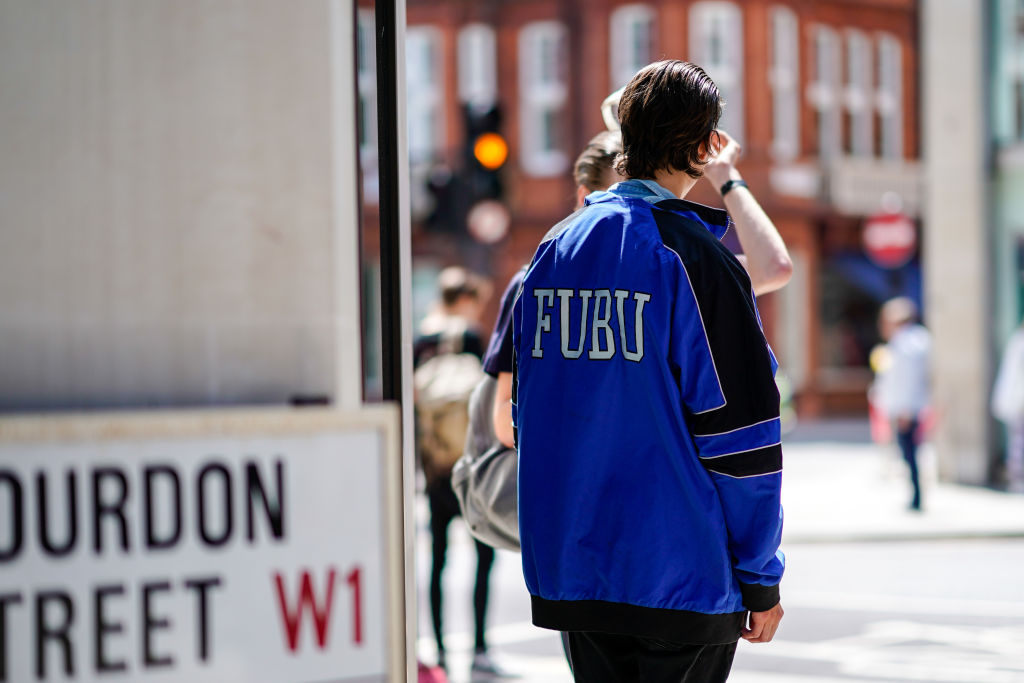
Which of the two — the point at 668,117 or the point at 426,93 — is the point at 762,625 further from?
the point at 426,93

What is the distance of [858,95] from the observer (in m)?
27.5

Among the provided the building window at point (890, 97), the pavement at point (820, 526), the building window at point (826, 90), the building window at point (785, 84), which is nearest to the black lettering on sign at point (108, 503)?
the pavement at point (820, 526)

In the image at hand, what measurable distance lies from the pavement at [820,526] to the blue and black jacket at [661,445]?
363 cm

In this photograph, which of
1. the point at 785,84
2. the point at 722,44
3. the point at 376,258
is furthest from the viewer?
the point at 785,84

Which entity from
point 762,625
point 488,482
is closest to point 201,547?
point 762,625

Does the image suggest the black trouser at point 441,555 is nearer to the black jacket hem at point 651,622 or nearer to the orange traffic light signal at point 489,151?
the black jacket hem at point 651,622

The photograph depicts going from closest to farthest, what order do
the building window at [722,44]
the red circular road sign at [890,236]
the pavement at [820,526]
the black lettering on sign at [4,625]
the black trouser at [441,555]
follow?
the black lettering on sign at [4,625], the black trouser at [441,555], the pavement at [820,526], the red circular road sign at [890,236], the building window at [722,44]

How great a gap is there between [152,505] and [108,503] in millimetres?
58

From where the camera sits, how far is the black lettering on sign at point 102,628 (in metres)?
1.70

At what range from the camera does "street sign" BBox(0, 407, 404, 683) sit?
168 centimetres

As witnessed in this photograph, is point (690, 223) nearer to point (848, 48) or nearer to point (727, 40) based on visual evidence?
point (727, 40)

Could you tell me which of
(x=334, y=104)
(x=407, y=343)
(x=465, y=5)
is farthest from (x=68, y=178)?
(x=465, y=5)

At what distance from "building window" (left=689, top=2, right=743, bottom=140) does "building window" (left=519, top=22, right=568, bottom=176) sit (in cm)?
273

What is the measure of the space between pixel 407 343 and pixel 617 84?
23.5 meters
